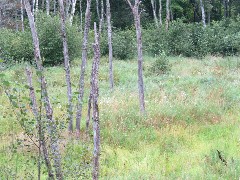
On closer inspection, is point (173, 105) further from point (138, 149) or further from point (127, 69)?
point (127, 69)

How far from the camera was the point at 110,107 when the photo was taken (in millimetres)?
10883

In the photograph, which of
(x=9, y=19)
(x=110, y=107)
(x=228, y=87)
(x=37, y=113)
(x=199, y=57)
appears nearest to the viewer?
(x=37, y=113)

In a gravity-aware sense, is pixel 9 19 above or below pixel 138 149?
above

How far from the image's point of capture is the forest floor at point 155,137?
6.30 meters

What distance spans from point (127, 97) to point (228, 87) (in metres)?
4.07

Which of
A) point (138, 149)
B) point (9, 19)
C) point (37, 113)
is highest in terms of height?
point (9, 19)

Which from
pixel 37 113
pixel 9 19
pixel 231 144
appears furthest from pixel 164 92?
pixel 9 19

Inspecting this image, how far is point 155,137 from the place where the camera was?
28.3 feet

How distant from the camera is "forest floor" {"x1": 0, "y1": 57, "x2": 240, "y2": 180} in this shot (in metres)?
6.30

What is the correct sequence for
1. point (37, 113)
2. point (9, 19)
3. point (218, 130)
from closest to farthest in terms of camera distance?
point (37, 113)
point (218, 130)
point (9, 19)

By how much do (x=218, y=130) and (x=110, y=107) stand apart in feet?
11.1

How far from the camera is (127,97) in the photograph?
1259 centimetres

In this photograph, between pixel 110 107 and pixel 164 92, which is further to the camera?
pixel 164 92

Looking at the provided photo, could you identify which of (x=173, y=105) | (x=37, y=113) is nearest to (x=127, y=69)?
(x=173, y=105)
